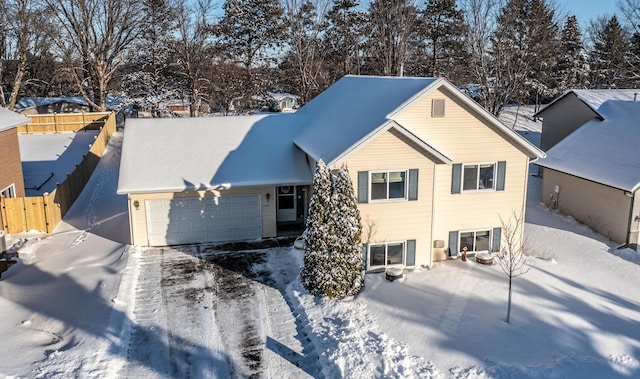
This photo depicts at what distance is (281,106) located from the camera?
52.6m

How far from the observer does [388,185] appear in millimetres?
17078

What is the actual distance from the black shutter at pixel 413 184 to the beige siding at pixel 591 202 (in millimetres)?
9171

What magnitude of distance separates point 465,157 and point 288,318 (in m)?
8.36

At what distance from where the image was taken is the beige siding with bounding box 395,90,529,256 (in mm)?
17500

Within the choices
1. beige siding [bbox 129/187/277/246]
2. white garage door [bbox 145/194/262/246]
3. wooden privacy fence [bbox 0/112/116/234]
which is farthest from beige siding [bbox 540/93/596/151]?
wooden privacy fence [bbox 0/112/116/234]

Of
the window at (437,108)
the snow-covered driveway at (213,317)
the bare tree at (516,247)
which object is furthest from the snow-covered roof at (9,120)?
the bare tree at (516,247)

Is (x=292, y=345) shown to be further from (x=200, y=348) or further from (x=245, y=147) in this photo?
(x=245, y=147)

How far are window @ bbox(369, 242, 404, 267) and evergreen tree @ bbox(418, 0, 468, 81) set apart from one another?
31771 mm

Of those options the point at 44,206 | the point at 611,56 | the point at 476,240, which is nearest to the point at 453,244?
the point at 476,240

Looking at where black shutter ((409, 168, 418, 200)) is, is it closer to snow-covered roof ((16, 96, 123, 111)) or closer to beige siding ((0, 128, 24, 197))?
beige siding ((0, 128, 24, 197))

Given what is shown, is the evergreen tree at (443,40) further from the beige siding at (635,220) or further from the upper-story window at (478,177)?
the upper-story window at (478,177)

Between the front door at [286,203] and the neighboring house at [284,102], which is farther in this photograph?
the neighboring house at [284,102]

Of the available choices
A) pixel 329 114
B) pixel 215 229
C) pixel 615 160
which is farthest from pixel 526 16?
pixel 215 229

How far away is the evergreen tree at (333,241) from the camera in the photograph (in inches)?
576
